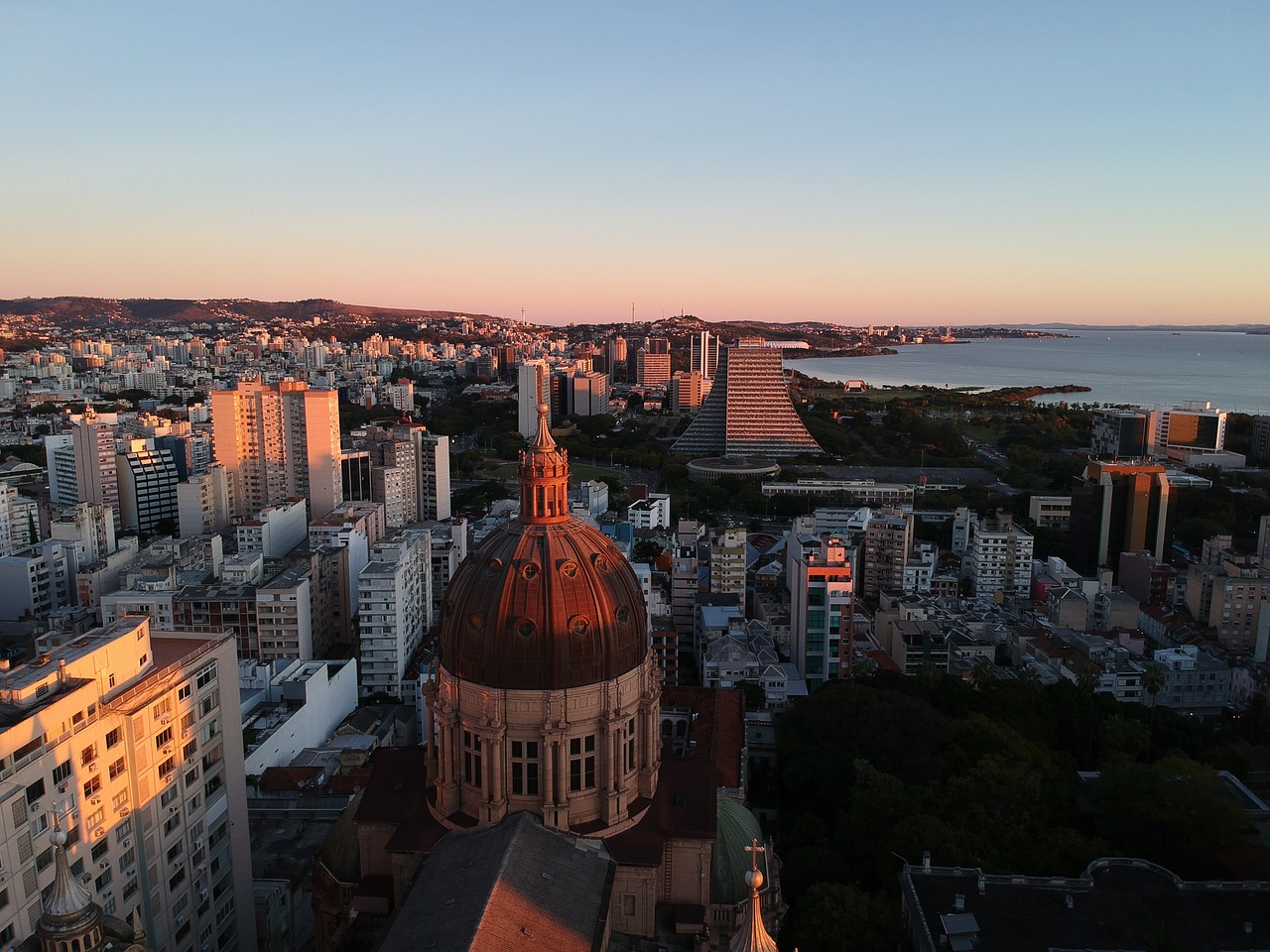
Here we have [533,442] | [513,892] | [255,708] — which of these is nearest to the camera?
[513,892]

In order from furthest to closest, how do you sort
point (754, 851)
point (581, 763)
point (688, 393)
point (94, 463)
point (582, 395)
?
point (688, 393) < point (582, 395) < point (94, 463) < point (581, 763) < point (754, 851)

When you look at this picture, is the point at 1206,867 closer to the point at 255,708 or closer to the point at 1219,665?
the point at 1219,665

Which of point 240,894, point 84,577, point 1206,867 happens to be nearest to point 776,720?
point 1206,867

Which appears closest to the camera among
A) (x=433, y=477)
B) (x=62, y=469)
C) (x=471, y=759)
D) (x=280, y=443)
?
(x=471, y=759)

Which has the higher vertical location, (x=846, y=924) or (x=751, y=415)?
(x=751, y=415)

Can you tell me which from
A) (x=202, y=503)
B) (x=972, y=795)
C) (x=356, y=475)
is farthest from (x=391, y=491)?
(x=972, y=795)

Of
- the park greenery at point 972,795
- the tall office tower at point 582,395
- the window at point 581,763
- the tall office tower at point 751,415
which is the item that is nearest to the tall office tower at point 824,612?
the park greenery at point 972,795

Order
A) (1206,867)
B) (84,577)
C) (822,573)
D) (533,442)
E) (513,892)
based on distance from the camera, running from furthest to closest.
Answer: (84,577) → (822,573) → (1206,867) → (533,442) → (513,892)

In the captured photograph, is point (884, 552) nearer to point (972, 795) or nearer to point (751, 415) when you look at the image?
point (972, 795)
